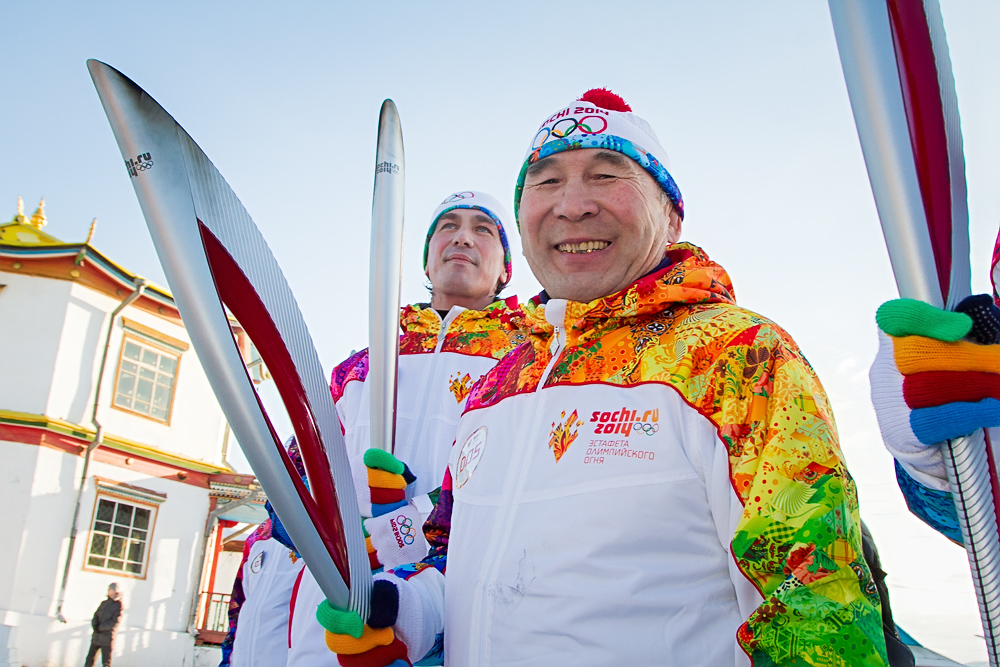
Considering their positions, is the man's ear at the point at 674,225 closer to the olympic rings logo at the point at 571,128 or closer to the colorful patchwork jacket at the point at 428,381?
the olympic rings logo at the point at 571,128

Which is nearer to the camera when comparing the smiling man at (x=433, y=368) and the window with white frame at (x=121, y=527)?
the smiling man at (x=433, y=368)

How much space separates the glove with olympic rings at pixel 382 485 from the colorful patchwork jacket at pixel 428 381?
0.08 metres

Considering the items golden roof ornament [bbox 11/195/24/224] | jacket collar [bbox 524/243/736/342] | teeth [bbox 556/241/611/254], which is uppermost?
golden roof ornament [bbox 11/195/24/224]

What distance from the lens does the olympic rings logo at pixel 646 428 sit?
1.21 meters

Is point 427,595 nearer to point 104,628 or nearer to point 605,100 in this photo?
point 605,100

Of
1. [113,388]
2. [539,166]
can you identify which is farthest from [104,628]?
[539,166]

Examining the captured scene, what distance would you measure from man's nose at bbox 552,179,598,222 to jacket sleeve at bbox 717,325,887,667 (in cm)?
54

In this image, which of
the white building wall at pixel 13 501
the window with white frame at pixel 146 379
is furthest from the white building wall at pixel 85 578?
the window with white frame at pixel 146 379

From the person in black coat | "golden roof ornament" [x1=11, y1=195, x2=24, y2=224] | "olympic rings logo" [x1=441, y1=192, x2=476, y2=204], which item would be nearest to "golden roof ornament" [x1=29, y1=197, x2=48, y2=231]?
"golden roof ornament" [x1=11, y1=195, x2=24, y2=224]

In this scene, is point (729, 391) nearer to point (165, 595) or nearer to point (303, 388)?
point (303, 388)

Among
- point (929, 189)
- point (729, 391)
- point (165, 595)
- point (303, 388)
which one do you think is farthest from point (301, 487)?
point (165, 595)

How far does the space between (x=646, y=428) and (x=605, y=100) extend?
894 mm

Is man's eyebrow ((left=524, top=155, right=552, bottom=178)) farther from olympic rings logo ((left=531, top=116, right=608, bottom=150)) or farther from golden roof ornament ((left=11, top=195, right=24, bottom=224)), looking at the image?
golden roof ornament ((left=11, top=195, right=24, bottom=224))

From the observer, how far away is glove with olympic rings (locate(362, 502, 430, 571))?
2.00 meters
